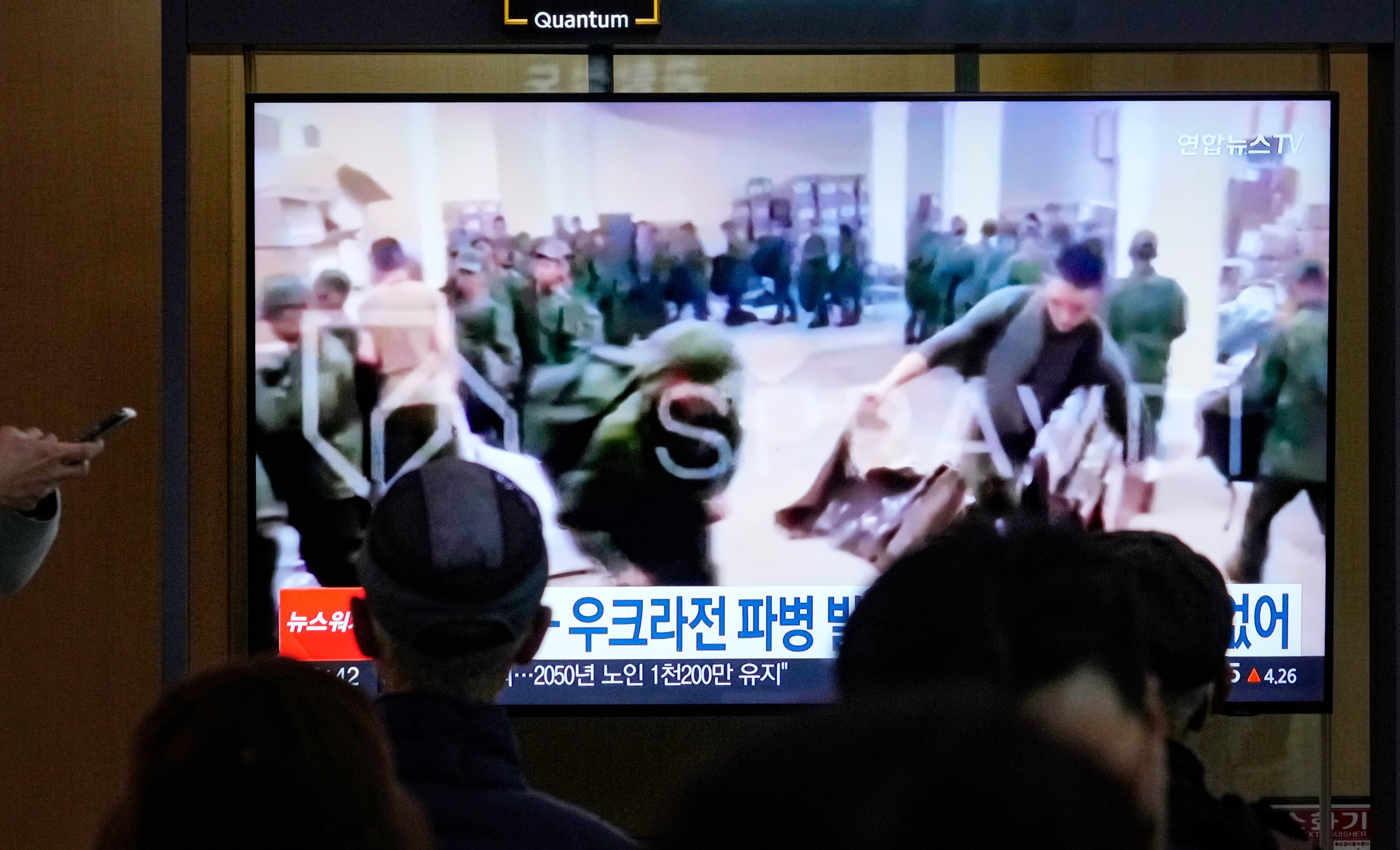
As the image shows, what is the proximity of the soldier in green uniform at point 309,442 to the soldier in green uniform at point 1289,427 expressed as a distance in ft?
5.91

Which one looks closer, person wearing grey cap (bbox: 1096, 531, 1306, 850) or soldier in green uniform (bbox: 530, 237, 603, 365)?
person wearing grey cap (bbox: 1096, 531, 1306, 850)

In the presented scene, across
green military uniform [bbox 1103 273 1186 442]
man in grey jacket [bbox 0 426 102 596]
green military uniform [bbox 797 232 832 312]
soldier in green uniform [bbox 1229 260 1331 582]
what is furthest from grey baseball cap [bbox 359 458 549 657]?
soldier in green uniform [bbox 1229 260 1331 582]

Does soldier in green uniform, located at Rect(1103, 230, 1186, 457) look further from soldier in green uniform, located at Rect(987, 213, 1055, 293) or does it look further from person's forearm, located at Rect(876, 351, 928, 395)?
person's forearm, located at Rect(876, 351, 928, 395)

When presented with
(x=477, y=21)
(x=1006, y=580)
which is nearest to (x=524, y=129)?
(x=477, y=21)

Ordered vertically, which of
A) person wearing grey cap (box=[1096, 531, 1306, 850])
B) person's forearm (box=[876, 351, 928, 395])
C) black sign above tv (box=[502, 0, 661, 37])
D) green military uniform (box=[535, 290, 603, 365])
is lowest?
person wearing grey cap (box=[1096, 531, 1306, 850])

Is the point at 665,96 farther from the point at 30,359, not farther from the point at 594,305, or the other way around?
the point at 30,359

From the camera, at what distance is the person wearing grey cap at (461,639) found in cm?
149

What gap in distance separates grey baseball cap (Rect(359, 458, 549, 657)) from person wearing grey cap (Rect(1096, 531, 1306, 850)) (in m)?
0.62

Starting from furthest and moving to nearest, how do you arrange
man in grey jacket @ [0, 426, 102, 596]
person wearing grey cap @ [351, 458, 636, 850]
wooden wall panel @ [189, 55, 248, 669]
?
wooden wall panel @ [189, 55, 248, 669] < man in grey jacket @ [0, 426, 102, 596] < person wearing grey cap @ [351, 458, 636, 850]

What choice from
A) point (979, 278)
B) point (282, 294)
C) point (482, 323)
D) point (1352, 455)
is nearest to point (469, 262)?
point (482, 323)

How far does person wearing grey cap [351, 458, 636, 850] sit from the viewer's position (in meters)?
1.49

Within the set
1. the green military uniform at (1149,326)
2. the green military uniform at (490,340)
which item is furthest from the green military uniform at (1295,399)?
the green military uniform at (490,340)

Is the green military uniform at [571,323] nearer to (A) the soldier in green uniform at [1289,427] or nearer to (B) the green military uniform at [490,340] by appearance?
(B) the green military uniform at [490,340]

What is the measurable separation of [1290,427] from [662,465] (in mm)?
1278
